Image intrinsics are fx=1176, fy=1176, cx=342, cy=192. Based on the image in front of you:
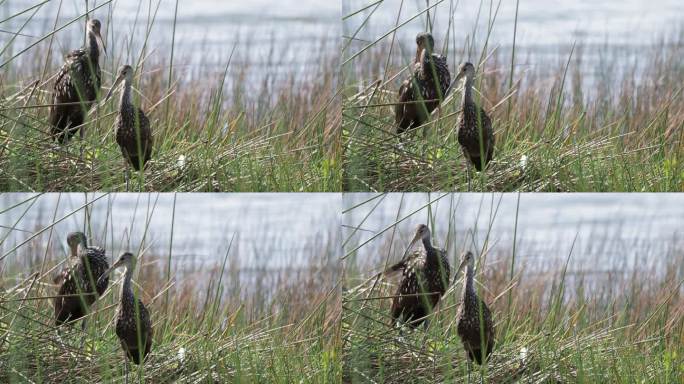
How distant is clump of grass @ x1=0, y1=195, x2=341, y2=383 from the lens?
11.3 feet

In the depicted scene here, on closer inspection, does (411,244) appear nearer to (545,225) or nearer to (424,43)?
(545,225)

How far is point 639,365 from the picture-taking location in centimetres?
347

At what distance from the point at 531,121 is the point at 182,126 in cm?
102

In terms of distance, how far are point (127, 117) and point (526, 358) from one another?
1369 mm

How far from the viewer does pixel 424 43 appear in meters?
3.43

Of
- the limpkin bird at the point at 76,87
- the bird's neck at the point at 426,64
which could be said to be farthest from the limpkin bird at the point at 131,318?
the bird's neck at the point at 426,64

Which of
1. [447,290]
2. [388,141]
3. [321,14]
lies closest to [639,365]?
[447,290]

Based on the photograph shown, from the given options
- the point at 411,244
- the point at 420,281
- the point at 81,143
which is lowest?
the point at 420,281

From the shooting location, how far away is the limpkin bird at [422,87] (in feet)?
11.2

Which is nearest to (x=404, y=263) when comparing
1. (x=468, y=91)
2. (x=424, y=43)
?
(x=468, y=91)

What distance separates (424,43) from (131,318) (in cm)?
117

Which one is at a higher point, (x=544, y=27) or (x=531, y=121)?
(x=544, y=27)

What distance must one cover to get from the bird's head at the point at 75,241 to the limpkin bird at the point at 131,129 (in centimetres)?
26

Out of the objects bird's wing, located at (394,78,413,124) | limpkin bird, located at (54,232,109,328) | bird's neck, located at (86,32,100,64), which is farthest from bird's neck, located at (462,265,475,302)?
bird's neck, located at (86,32,100,64)
